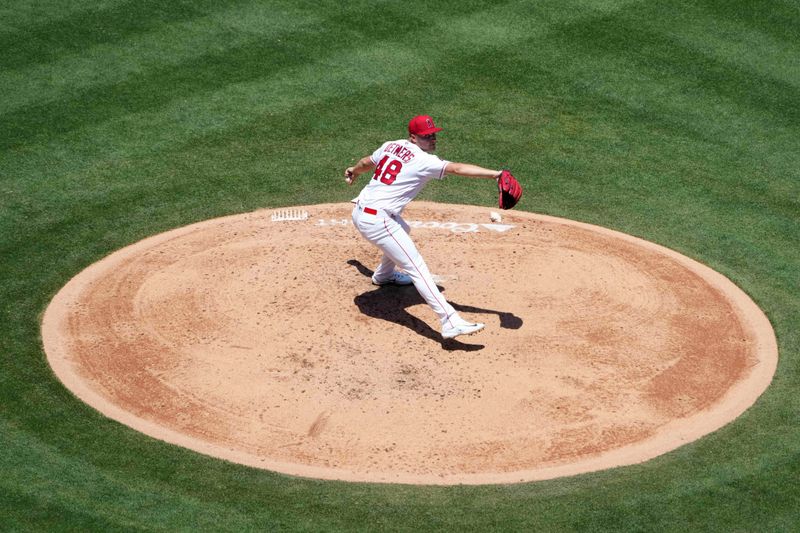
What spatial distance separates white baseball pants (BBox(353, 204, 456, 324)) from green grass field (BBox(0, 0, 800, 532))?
91.8 inches

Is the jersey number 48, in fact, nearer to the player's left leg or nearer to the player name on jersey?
the player name on jersey

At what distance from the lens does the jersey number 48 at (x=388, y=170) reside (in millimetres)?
10977

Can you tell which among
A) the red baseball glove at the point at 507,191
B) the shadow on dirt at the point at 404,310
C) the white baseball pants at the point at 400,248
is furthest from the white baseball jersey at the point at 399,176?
the shadow on dirt at the point at 404,310

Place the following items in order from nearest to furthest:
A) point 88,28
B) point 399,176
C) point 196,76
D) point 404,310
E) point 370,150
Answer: point 399,176 < point 404,310 < point 370,150 < point 196,76 < point 88,28

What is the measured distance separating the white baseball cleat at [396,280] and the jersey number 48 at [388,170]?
127 cm

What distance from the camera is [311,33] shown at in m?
17.6

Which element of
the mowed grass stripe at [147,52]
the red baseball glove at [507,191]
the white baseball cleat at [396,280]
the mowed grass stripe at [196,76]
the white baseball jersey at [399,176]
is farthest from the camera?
the mowed grass stripe at [147,52]

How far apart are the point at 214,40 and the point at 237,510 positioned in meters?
10.3

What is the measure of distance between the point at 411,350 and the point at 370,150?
509cm

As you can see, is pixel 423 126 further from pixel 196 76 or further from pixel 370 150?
pixel 196 76

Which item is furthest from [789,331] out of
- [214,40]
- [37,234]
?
[214,40]

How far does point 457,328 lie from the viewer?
10.6m

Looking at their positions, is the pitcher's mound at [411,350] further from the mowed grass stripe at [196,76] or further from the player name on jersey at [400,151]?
the mowed grass stripe at [196,76]

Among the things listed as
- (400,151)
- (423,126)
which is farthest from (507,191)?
(400,151)
